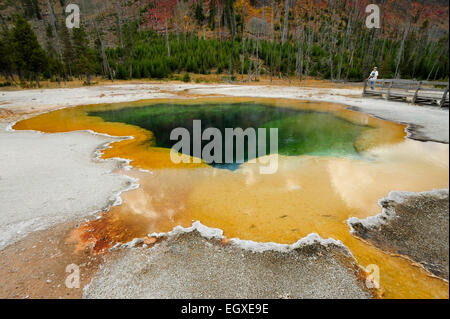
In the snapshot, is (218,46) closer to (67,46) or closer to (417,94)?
(67,46)

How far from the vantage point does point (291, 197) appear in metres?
5.40

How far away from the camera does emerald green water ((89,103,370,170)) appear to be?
924 centimetres

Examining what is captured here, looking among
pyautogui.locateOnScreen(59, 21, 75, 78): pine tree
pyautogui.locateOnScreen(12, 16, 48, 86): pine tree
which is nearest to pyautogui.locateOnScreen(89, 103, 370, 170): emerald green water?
pyautogui.locateOnScreen(12, 16, 48, 86): pine tree

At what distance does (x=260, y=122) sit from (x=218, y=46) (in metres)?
41.0

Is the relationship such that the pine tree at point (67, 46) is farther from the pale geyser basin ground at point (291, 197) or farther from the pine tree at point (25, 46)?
the pale geyser basin ground at point (291, 197)

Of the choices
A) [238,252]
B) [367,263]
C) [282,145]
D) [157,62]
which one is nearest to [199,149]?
[282,145]

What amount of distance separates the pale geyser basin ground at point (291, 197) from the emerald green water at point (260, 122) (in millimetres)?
1200

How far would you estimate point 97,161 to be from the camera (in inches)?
287

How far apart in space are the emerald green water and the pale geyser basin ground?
120cm

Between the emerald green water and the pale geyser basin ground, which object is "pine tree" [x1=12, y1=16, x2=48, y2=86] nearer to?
the emerald green water

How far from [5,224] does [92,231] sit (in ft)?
5.21

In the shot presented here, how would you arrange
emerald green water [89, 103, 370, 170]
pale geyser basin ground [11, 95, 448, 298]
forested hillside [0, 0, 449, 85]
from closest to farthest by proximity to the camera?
pale geyser basin ground [11, 95, 448, 298] → emerald green water [89, 103, 370, 170] → forested hillside [0, 0, 449, 85]

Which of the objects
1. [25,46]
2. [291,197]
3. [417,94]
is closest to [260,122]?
[291,197]
